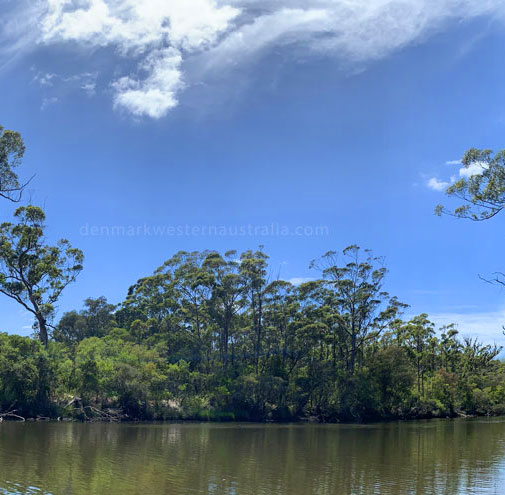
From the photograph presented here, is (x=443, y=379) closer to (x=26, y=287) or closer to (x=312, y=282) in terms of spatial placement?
(x=312, y=282)

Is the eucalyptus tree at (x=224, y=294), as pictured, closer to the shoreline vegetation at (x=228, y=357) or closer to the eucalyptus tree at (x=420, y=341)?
the shoreline vegetation at (x=228, y=357)

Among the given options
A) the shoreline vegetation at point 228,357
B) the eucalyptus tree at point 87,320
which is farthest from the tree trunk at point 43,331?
the eucalyptus tree at point 87,320

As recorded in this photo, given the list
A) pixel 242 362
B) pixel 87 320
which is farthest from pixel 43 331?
pixel 87 320

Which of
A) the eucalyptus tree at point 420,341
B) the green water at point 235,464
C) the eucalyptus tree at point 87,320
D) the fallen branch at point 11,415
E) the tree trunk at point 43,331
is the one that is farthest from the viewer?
the eucalyptus tree at point 87,320

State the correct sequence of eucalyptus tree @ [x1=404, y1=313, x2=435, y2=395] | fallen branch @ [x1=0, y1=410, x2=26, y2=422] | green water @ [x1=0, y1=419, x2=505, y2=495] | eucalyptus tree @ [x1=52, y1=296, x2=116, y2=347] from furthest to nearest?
eucalyptus tree @ [x1=52, y1=296, x2=116, y2=347] < eucalyptus tree @ [x1=404, y1=313, x2=435, y2=395] < fallen branch @ [x1=0, y1=410, x2=26, y2=422] < green water @ [x1=0, y1=419, x2=505, y2=495]

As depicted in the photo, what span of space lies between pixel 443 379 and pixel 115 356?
4476 centimetres

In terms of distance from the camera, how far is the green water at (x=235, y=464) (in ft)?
59.1

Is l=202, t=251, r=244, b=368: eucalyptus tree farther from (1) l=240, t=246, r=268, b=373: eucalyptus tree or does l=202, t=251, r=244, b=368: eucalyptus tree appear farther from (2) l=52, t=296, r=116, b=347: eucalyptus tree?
(2) l=52, t=296, r=116, b=347: eucalyptus tree

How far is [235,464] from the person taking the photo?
23.2 meters

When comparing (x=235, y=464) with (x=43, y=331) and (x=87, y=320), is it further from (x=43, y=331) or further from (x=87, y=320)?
(x=87, y=320)

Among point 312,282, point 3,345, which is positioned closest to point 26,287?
point 3,345

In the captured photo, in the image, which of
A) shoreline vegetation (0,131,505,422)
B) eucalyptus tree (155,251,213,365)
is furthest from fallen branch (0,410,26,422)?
eucalyptus tree (155,251,213,365)

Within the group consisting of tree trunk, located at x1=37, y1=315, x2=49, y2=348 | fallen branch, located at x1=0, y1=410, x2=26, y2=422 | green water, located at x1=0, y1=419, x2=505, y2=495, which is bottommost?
fallen branch, located at x1=0, y1=410, x2=26, y2=422

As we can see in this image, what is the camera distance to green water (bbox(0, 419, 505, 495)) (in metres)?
18.0
